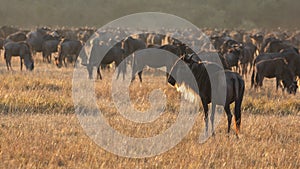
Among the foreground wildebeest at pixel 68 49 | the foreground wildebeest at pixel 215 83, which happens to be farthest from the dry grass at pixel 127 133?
the foreground wildebeest at pixel 68 49

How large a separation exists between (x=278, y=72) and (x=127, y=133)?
367 inches

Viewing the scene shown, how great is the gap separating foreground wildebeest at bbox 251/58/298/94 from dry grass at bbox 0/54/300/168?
2.74m

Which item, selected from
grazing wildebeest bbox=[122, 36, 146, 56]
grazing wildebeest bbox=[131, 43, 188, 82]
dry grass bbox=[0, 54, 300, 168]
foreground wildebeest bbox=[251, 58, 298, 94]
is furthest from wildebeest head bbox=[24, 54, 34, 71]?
foreground wildebeest bbox=[251, 58, 298, 94]

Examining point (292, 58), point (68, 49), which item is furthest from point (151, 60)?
point (68, 49)

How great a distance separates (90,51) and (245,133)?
1215 cm

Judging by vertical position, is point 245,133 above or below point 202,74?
below

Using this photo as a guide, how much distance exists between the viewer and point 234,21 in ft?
310

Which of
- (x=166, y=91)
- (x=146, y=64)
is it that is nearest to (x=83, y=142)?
(x=166, y=91)

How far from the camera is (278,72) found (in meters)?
17.4

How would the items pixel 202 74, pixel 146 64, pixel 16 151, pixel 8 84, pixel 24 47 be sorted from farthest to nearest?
pixel 24 47 → pixel 146 64 → pixel 8 84 → pixel 202 74 → pixel 16 151

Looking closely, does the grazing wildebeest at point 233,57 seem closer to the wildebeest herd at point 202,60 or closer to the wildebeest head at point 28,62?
the wildebeest herd at point 202,60

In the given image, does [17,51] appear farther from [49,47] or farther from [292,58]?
[292,58]

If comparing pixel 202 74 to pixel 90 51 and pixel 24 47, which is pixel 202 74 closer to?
pixel 90 51

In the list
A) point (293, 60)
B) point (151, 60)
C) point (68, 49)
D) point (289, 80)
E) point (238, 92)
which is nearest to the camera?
point (238, 92)
